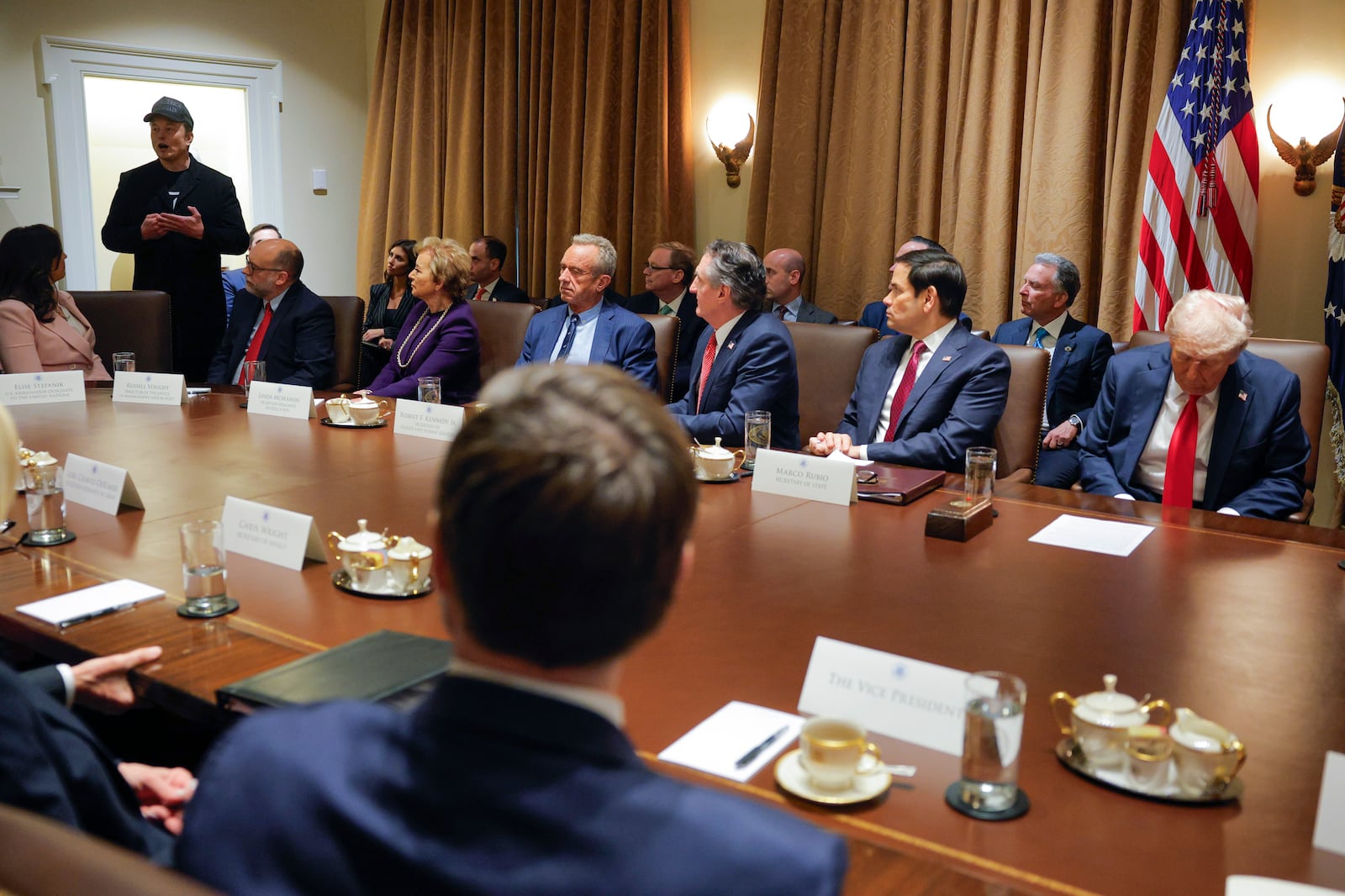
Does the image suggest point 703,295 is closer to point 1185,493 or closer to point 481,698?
point 1185,493

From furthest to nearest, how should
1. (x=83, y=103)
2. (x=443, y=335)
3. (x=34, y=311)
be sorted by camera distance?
(x=83, y=103), (x=443, y=335), (x=34, y=311)

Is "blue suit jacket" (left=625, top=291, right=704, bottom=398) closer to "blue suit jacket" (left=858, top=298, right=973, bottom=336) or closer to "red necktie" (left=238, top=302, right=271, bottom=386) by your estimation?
"blue suit jacket" (left=858, top=298, right=973, bottom=336)

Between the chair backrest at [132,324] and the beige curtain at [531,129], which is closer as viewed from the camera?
the chair backrest at [132,324]

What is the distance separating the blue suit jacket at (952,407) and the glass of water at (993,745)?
208 centimetres

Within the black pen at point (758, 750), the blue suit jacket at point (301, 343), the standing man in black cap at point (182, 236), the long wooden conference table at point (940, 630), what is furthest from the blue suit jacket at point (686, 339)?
the black pen at point (758, 750)

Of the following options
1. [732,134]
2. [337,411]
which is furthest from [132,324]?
[732,134]

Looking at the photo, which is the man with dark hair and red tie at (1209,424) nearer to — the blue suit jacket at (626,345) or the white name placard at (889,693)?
the blue suit jacket at (626,345)

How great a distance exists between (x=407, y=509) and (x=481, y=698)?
5.11 ft

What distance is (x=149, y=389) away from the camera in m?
3.65

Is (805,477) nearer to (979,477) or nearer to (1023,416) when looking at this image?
(979,477)

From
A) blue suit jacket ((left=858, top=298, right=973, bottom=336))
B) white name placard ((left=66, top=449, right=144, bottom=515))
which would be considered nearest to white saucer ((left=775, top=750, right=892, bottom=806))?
white name placard ((left=66, top=449, right=144, bottom=515))

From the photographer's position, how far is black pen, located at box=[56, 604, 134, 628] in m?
1.55

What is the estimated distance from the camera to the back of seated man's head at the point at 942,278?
10.8ft

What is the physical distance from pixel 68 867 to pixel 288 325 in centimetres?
419
